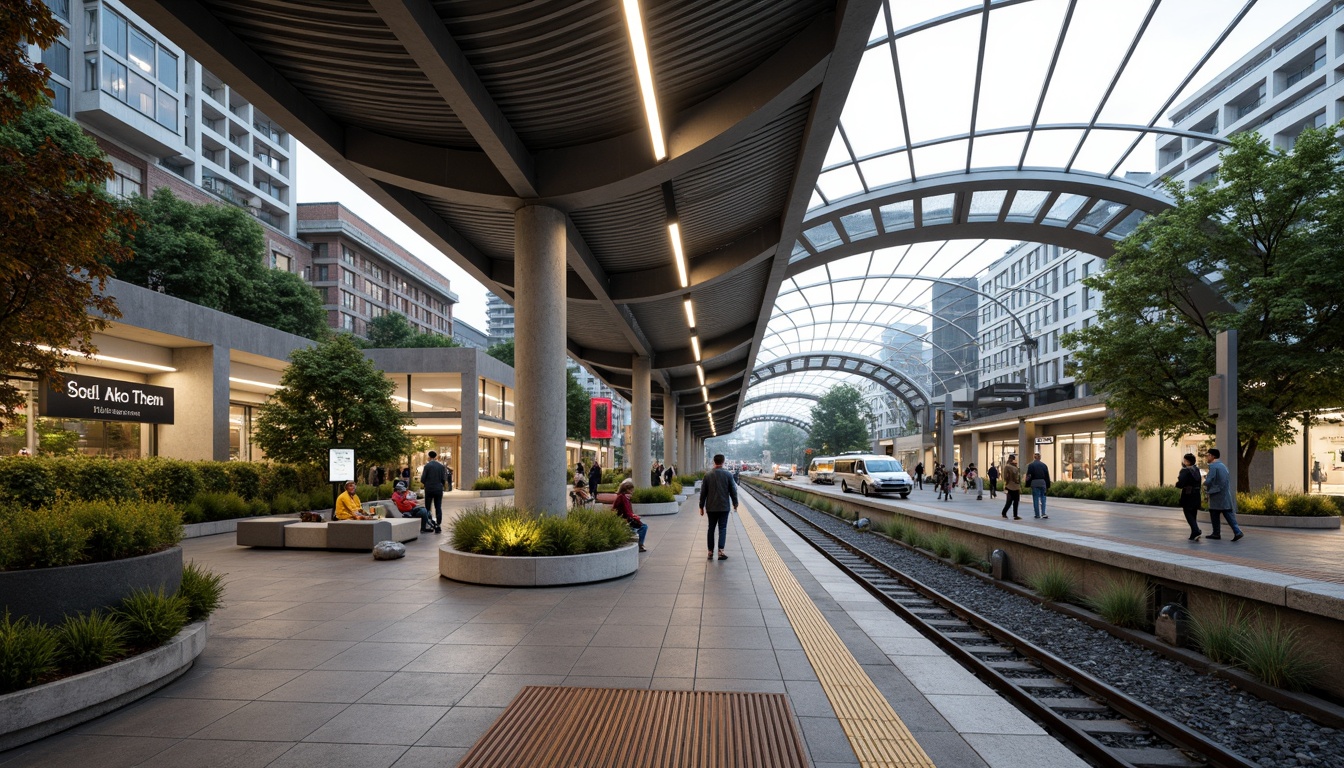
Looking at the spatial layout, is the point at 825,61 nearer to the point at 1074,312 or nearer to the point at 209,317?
the point at 209,317

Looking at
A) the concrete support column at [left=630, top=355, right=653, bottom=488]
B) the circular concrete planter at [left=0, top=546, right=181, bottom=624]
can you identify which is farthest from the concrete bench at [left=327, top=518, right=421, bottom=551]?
the concrete support column at [left=630, top=355, right=653, bottom=488]

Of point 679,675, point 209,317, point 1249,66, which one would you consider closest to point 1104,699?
point 679,675

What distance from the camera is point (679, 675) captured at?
19.6ft

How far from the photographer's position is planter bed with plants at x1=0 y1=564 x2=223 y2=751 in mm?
4570

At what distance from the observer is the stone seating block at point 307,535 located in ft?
47.7

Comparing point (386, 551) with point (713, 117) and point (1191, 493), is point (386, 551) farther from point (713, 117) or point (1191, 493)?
point (1191, 493)

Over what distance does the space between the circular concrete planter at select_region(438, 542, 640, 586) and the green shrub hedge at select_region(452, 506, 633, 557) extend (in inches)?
7.2

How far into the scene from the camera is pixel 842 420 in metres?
88.4

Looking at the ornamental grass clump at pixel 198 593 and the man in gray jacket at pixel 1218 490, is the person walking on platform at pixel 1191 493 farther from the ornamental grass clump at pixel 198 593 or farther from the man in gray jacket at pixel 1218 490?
the ornamental grass clump at pixel 198 593

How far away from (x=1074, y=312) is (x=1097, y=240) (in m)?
31.2

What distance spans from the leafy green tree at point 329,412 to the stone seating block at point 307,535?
919cm

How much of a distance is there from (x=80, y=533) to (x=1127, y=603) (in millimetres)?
11017

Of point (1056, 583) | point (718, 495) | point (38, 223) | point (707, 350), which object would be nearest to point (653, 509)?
point (707, 350)

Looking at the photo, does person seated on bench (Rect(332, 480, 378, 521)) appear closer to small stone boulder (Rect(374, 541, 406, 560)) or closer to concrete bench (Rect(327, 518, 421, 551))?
concrete bench (Rect(327, 518, 421, 551))
